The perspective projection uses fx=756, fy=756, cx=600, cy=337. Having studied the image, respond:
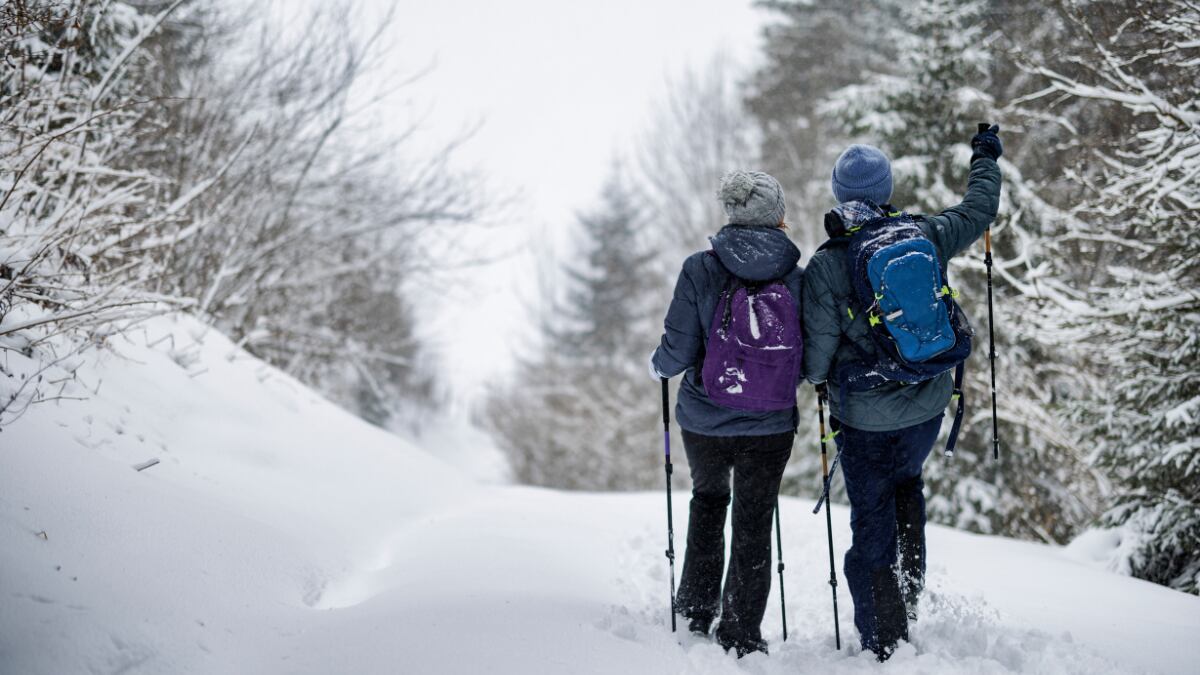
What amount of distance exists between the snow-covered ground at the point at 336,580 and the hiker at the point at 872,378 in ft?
1.10

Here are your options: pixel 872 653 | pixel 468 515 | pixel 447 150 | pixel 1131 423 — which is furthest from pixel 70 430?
pixel 447 150

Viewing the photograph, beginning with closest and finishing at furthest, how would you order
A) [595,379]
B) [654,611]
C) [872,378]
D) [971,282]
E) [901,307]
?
[901,307] → [872,378] → [654,611] → [971,282] → [595,379]

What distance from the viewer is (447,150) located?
1030 centimetres

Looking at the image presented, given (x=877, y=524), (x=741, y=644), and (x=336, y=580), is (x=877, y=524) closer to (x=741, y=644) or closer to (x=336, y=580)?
(x=741, y=644)

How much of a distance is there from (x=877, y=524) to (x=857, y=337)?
754 millimetres

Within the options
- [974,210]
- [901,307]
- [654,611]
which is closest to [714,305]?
[901,307]

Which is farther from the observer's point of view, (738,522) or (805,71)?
(805,71)

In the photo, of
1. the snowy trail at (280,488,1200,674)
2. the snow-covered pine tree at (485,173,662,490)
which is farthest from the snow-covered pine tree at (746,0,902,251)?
the snowy trail at (280,488,1200,674)

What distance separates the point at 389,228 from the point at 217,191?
9.67 feet

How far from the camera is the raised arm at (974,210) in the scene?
315 centimetres

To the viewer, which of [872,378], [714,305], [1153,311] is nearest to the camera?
[872,378]

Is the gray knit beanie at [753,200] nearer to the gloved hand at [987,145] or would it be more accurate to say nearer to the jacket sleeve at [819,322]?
the jacket sleeve at [819,322]

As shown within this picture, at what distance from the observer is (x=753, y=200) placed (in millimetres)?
3152

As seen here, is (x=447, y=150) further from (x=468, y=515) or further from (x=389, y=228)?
(x=468, y=515)
